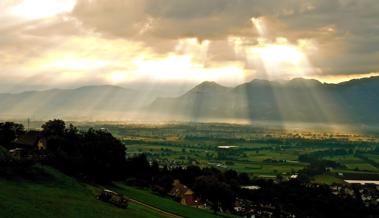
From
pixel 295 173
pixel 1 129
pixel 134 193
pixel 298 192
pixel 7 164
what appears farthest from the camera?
pixel 295 173

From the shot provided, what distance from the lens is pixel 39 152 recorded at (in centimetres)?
6856

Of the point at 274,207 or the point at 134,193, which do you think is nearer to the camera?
the point at 134,193

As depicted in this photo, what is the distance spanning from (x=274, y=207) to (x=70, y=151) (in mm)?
49961

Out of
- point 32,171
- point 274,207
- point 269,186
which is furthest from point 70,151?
point 269,186

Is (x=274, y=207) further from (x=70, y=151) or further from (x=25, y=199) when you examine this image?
(x=25, y=199)

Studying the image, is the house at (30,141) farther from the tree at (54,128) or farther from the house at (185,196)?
the house at (185,196)

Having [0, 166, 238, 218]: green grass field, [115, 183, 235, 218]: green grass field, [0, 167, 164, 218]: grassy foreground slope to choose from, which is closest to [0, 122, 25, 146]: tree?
[115, 183, 235, 218]: green grass field

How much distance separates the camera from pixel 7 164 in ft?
160

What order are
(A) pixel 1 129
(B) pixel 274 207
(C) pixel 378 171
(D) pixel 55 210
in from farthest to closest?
(C) pixel 378 171, (B) pixel 274 207, (A) pixel 1 129, (D) pixel 55 210

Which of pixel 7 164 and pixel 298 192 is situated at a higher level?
pixel 7 164

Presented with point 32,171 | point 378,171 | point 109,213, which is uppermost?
point 32,171

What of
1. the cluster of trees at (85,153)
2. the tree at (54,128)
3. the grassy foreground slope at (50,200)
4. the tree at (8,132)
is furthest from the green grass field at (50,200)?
the tree at (8,132)

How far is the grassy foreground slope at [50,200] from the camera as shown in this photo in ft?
126

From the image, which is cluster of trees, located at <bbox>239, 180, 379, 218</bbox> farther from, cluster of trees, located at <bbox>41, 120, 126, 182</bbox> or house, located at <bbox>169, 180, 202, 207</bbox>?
cluster of trees, located at <bbox>41, 120, 126, 182</bbox>
